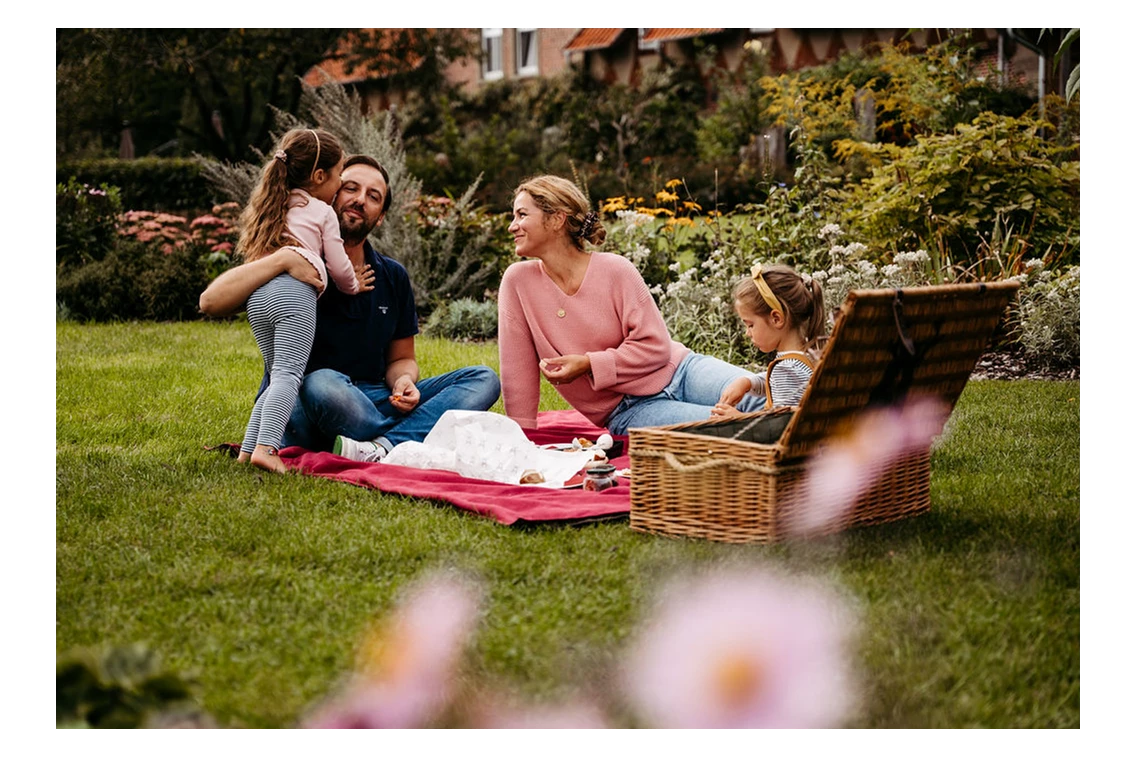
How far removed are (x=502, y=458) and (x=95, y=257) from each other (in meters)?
8.27

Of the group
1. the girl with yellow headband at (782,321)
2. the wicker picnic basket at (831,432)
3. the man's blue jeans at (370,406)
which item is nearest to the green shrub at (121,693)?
the wicker picnic basket at (831,432)

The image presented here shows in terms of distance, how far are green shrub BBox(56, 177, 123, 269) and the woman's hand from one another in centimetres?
781

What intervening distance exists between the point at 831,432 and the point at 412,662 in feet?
4.95

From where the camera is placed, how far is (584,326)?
16.2ft

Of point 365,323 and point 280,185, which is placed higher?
point 280,185

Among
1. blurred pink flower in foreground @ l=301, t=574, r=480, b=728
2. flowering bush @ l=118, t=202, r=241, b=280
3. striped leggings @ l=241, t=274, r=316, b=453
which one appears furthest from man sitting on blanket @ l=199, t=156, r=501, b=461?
flowering bush @ l=118, t=202, r=241, b=280

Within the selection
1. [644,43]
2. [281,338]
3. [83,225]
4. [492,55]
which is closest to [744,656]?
[281,338]

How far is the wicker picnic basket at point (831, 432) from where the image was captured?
10.6 feet

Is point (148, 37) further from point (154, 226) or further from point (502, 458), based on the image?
point (502, 458)

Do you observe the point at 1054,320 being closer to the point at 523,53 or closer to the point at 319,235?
the point at 319,235

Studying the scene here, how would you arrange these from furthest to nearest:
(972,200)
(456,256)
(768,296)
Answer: (456,256) → (972,200) → (768,296)
